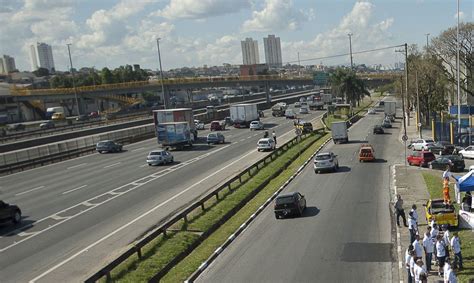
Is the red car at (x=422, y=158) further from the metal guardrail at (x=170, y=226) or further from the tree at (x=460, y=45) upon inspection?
the tree at (x=460, y=45)

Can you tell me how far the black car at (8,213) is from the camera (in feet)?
87.7

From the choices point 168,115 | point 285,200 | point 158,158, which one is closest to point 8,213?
point 285,200

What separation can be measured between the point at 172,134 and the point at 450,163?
31988 mm

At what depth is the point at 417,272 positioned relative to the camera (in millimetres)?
13867

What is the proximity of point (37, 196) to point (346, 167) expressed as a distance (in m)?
23.6

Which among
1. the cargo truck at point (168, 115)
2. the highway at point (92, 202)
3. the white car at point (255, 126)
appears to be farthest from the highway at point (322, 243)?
the white car at point (255, 126)

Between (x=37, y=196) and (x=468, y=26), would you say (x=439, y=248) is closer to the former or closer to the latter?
(x=37, y=196)

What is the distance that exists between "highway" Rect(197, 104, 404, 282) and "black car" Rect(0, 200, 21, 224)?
1304 centimetres

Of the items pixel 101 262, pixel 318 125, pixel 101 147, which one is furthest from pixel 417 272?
pixel 318 125

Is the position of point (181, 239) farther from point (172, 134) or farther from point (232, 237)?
point (172, 134)

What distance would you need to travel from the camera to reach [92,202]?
32.6 m

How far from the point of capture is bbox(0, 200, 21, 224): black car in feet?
87.7

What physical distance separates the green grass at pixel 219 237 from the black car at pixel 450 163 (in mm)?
10901

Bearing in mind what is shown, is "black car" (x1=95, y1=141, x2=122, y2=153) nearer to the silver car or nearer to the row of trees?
the silver car
